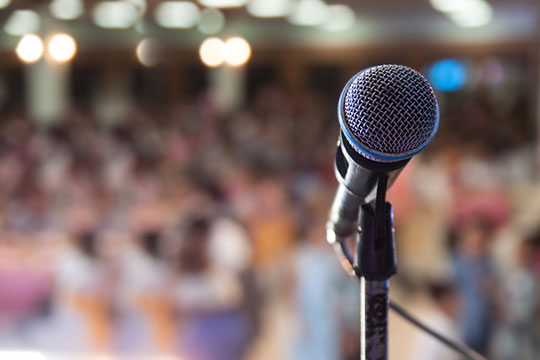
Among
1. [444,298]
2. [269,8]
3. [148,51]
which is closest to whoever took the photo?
[444,298]

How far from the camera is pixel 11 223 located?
15.7 feet

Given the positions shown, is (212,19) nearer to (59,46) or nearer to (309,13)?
(309,13)

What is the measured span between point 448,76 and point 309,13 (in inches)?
235

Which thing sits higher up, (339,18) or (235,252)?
(339,18)

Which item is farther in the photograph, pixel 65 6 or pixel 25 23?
pixel 25 23

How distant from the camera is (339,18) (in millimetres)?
11914

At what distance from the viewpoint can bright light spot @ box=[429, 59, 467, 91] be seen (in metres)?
15.1

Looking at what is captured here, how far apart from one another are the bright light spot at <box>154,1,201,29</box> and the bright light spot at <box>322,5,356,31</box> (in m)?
2.01

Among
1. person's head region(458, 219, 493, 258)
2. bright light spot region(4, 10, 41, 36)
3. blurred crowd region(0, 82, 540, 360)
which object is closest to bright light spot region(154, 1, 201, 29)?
bright light spot region(4, 10, 41, 36)

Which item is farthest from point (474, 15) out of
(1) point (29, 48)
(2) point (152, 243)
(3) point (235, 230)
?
(2) point (152, 243)

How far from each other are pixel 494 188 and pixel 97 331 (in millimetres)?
→ 3170

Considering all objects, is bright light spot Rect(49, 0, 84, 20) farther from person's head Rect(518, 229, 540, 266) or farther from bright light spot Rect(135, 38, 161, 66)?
bright light spot Rect(135, 38, 161, 66)

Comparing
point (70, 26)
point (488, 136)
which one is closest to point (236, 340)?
point (488, 136)

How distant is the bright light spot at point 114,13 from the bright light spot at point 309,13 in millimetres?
2295
